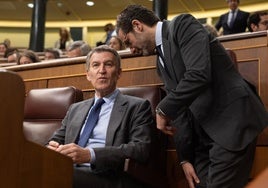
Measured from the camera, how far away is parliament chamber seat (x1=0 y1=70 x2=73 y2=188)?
0.82m

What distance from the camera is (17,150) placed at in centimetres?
85

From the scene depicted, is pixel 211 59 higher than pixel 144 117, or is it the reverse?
pixel 211 59

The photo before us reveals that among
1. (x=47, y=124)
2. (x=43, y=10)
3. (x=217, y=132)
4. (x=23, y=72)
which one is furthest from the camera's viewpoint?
(x=43, y=10)

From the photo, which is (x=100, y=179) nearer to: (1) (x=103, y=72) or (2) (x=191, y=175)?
(2) (x=191, y=175)

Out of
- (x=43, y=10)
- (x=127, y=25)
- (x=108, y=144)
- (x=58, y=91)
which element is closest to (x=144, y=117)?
(x=108, y=144)

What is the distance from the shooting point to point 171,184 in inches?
66.4

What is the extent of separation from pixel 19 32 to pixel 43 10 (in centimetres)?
348

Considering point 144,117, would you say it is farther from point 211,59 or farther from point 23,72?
point 23,72

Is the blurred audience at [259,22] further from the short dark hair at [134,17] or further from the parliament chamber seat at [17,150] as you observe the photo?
the parliament chamber seat at [17,150]

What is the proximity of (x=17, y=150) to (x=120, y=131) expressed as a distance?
58cm

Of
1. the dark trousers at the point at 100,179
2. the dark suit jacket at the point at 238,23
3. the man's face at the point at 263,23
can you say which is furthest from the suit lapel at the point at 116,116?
the dark suit jacket at the point at 238,23

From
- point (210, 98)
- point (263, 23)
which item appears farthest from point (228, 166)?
point (263, 23)

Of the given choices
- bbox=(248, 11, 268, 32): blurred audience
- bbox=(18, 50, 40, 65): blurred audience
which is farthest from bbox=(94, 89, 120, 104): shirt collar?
bbox=(248, 11, 268, 32): blurred audience

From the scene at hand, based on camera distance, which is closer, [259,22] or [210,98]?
[210,98]
